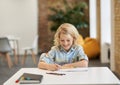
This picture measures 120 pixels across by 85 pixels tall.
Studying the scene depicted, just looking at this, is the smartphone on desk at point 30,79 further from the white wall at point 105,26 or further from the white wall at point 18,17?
the white wall at point 18,17

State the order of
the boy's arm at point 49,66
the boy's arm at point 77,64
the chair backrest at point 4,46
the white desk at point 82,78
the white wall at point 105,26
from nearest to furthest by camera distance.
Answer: the white desk at point 82,78 → the boy's arm at point 49,66 → the boy's arm at point 77,64 → the chair backrest at point 4,46 → the white wall at point 105,26

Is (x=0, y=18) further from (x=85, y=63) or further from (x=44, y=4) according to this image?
(x=85, y=63)

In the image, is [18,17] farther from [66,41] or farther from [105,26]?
[66,41]

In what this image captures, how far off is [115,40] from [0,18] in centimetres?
556

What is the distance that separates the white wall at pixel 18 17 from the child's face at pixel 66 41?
7835 mm

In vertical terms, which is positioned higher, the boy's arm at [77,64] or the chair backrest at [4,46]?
the boy's arm at [77,64]

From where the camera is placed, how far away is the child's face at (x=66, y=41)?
2954 millimetres

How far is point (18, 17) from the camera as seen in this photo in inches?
423

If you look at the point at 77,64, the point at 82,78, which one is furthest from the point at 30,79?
the point at 77,64

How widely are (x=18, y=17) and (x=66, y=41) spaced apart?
314 inches

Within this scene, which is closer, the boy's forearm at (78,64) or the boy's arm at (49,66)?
the boy's arm at (49,66)

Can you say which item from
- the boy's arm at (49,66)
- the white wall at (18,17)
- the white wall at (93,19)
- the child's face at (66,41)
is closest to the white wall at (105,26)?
the white wall at (93,19)

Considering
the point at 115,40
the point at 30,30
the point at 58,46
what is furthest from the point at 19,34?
the point at 58,46

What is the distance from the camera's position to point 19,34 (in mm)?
10820
